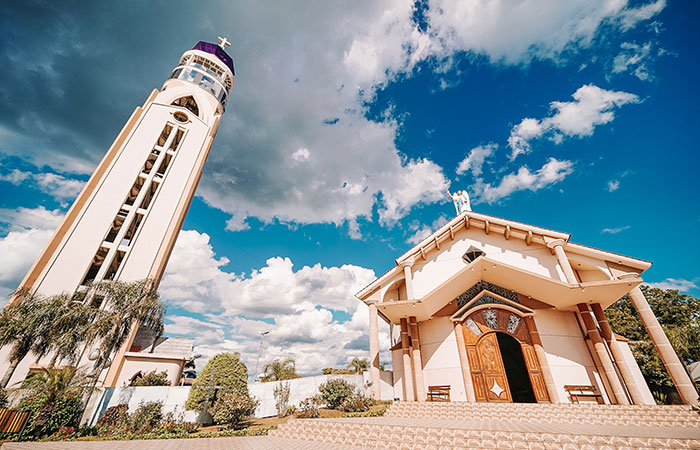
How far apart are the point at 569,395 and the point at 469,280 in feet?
18.1

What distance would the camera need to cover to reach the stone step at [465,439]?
5.09 m

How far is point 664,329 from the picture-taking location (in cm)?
2392

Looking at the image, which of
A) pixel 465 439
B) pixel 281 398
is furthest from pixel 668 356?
pixel 281 398

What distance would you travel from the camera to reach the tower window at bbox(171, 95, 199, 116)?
28.9 metres

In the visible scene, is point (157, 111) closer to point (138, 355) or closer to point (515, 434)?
point (138, 355)

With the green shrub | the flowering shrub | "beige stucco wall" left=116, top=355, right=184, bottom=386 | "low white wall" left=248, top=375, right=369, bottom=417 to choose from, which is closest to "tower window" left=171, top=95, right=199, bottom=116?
"beige stucco wall" left=116, top=355, right=184, bottom=386

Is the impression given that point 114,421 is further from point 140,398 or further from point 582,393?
point 582,393

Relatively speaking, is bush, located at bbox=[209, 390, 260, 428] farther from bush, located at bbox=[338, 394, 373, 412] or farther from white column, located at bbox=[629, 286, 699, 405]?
white column, located at bbox=[629, 286, 699, 405]

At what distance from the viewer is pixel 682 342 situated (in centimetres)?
2191

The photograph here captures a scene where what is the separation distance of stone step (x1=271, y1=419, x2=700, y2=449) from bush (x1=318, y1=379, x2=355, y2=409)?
563 centimetres

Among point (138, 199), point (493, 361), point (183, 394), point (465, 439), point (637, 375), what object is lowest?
point (465, 439)

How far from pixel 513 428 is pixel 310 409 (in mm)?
8240

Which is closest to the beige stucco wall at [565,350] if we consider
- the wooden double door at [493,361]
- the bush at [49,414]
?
the wooden double door at [493,361]

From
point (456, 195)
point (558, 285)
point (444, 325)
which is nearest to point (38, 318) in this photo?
point (444, 325)
